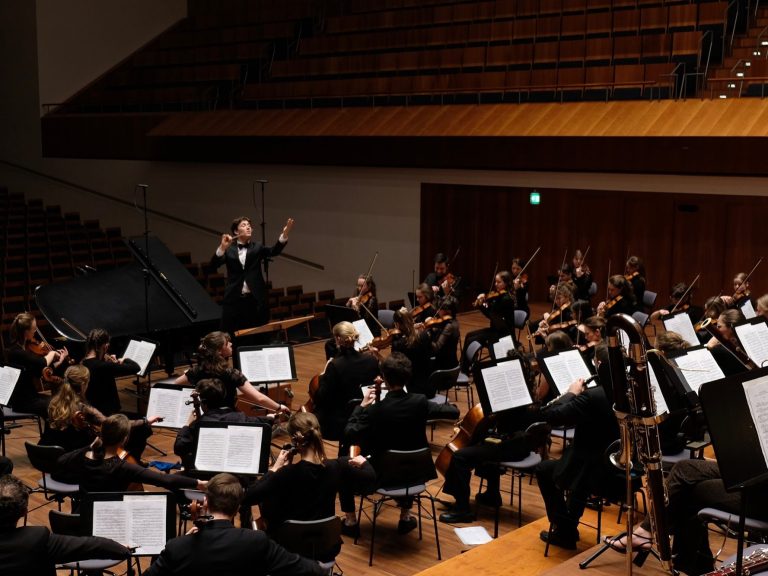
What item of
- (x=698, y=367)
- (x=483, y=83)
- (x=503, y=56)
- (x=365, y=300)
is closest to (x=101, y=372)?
(x=365, y=300)

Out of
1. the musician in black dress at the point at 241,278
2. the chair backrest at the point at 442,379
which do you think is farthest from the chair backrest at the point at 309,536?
the musician in black dress at the point at 241,278

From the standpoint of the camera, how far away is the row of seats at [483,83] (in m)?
12.0

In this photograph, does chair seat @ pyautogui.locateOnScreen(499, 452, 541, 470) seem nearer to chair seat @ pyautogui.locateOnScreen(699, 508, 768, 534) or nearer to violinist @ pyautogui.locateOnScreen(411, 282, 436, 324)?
chair seat @ pyautogui.locateOnScreen(699, 508, 768, 534)

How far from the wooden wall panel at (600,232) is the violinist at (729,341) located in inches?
221

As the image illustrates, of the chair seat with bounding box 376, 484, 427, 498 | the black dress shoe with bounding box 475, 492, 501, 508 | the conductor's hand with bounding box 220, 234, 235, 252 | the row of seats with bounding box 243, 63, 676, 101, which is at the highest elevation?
the row of seats with bounding box 243, 63, 676, 101

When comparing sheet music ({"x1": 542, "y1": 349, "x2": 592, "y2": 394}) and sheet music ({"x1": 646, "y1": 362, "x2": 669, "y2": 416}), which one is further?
sheet music ({"x1": 542, "y1": 349, "x2": 592, "y2": 394})

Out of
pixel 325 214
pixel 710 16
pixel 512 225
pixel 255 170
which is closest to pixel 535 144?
pixel 512 225

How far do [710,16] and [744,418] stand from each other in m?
10.7

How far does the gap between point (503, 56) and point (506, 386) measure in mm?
9323

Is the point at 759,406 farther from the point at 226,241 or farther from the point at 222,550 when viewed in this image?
Answer: the point at 226,241

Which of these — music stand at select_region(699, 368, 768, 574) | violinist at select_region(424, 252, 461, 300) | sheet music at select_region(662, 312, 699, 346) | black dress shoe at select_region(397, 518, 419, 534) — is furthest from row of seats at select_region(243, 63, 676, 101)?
music stand at select_region(699, 368, 768, 574)

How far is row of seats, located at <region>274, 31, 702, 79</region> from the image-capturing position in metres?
12.2

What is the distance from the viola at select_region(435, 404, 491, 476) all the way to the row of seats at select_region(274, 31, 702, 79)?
808cm

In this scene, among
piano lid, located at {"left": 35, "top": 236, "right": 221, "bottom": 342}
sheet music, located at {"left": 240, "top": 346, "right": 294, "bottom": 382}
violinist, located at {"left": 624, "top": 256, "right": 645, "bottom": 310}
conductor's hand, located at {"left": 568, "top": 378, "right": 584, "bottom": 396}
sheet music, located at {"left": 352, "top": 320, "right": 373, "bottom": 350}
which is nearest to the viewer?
conductor's hand, located at {"left": 568, "top": 378, "right": 584, "bottom": 396}
